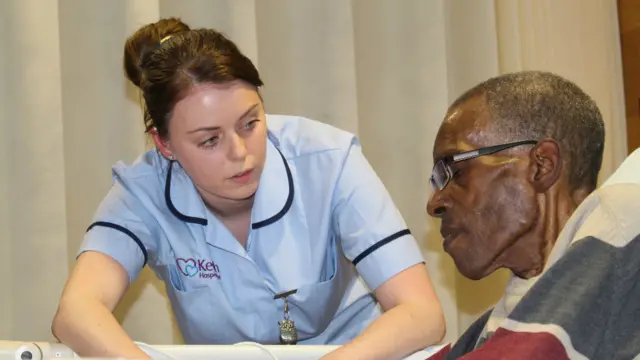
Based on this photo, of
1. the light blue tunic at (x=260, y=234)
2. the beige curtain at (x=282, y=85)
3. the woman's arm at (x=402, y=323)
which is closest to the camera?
the woman's arm at (x=402, y=323)

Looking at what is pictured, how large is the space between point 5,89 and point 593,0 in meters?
1.48

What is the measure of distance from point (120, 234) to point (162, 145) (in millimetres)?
172

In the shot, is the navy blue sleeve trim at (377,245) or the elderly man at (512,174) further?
the navy blue sleeve trim at (377,245)

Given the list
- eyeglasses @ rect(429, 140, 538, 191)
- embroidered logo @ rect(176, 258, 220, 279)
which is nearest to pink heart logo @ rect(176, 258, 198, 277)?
embroidered logo @ rect(176, 258, 220, 279)

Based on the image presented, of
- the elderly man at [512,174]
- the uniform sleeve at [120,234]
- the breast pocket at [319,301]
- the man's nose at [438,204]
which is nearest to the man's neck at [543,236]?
the elderly man at [512,174]

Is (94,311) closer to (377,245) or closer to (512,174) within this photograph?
(377,245)

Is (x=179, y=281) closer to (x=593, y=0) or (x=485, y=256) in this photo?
(x=485, y=256)

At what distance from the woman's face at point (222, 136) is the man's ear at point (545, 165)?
0.49m

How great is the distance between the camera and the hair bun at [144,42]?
157 centimetres

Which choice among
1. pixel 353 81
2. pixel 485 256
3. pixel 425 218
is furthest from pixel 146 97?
pixel 425 218

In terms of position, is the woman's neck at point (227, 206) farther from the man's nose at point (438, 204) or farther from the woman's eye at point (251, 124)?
the man's nose at point (438, 204)

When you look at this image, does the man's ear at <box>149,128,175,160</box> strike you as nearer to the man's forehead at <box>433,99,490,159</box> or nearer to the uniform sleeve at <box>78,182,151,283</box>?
the uniform sleeve at <box>78,182,151,283</box>

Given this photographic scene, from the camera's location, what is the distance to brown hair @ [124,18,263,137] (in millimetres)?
1478

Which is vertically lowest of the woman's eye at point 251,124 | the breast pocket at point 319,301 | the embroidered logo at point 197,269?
the breast pocket at point 319,301
